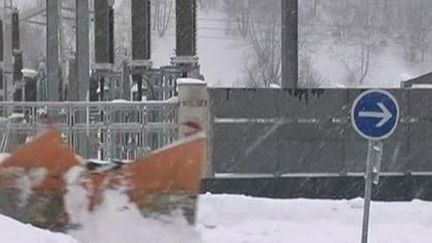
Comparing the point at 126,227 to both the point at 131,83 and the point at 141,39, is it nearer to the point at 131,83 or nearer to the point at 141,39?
the point at 141,39

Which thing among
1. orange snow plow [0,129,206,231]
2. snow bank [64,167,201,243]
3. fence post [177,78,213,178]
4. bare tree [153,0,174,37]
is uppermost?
bare tree [153,0,174,37]

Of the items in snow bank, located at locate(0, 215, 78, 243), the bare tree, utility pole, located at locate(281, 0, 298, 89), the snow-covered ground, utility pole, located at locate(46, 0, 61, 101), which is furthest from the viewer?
the bare tree

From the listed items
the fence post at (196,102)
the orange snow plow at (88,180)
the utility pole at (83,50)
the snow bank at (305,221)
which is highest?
the utility pole at (83,50)

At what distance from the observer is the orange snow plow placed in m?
10.4

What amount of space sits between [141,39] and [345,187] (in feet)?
33.5

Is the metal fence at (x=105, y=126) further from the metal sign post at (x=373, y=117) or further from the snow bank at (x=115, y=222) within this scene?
the snow bank at (x=115, y=222)

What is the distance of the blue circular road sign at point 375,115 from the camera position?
11086 millimetres

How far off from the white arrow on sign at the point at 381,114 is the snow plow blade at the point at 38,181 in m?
3.46

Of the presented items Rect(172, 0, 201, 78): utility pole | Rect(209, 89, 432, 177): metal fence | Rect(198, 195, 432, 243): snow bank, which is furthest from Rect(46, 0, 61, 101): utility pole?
Rect(198, 195, 432, 243): snow bank

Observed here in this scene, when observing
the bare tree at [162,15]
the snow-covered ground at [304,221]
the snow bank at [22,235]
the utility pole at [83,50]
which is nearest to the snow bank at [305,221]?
the snow-covered ground at [304,221]

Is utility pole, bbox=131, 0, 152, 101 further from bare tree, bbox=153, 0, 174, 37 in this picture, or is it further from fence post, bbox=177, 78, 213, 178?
bare tree, bbox=153, 0, 174, 37

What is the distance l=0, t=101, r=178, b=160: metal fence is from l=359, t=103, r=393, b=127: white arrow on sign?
6739 millimetres

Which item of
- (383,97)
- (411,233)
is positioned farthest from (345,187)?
(383,97)

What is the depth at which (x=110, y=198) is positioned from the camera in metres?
10.4
